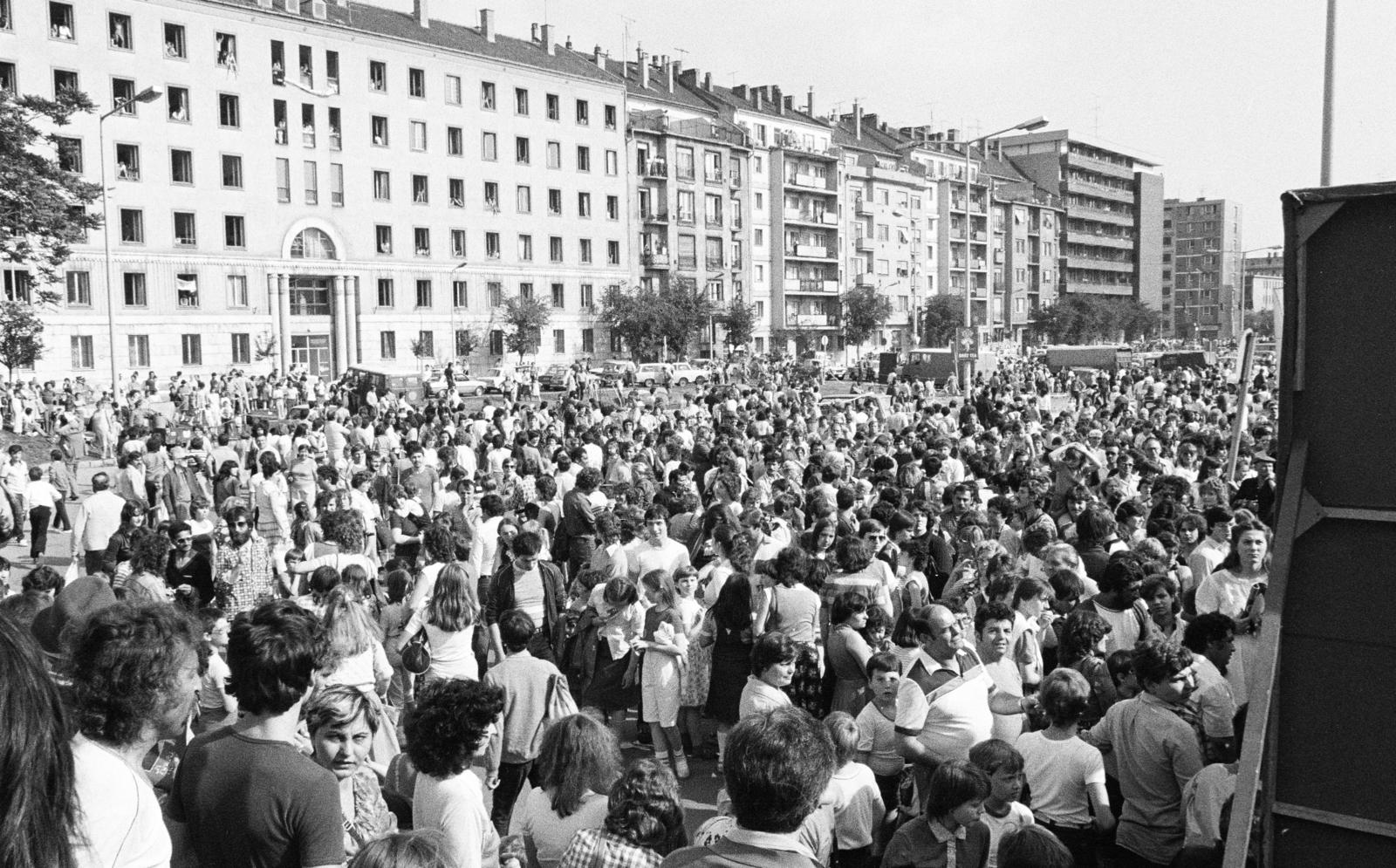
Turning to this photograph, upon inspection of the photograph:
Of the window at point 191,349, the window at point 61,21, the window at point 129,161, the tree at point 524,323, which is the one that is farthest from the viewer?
the tree at point 524,323

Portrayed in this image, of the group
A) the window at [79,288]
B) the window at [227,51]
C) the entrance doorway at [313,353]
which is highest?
the window at [227,51]

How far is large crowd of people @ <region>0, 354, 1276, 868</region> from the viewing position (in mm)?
3182

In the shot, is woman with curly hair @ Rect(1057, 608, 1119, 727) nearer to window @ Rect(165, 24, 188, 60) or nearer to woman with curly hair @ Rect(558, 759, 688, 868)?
woman with curly hair @ Rect(558, 759, 688, 868)

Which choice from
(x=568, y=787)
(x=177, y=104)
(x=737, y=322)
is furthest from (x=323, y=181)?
(x=568, y=787)

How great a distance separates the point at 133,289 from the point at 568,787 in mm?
56954

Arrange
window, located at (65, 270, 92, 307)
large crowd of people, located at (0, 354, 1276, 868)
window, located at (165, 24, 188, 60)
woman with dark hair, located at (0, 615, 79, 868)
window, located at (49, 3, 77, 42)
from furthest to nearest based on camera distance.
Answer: window, located at (165, 24, 188, 60)
window, located at (65, 270, 92, 307)
window, located at (49, 3, 77, 42)
large crowd of people, located at (0, 354, 1276, 868)
woman with dark hair, located at (0, 615, 79, 868)

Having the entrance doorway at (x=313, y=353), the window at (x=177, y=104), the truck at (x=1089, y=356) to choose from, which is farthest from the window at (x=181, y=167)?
the truck at (x=1089, y=356)

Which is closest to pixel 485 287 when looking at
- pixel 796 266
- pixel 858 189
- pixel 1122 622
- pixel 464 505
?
pixel 796 266

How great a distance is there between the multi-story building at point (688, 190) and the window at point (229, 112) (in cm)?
2448

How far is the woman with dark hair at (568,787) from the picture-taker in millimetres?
4316

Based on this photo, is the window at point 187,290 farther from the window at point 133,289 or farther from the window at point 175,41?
the window at point 175,41

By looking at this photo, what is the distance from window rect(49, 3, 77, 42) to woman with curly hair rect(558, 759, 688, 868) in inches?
2283

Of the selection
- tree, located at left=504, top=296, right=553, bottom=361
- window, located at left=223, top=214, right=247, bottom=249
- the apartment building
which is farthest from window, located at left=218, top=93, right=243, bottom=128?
tree, located at left=504, top=296, right=553, bottom=361

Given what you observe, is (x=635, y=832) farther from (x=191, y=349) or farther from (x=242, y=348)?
(x=242, y=348)
